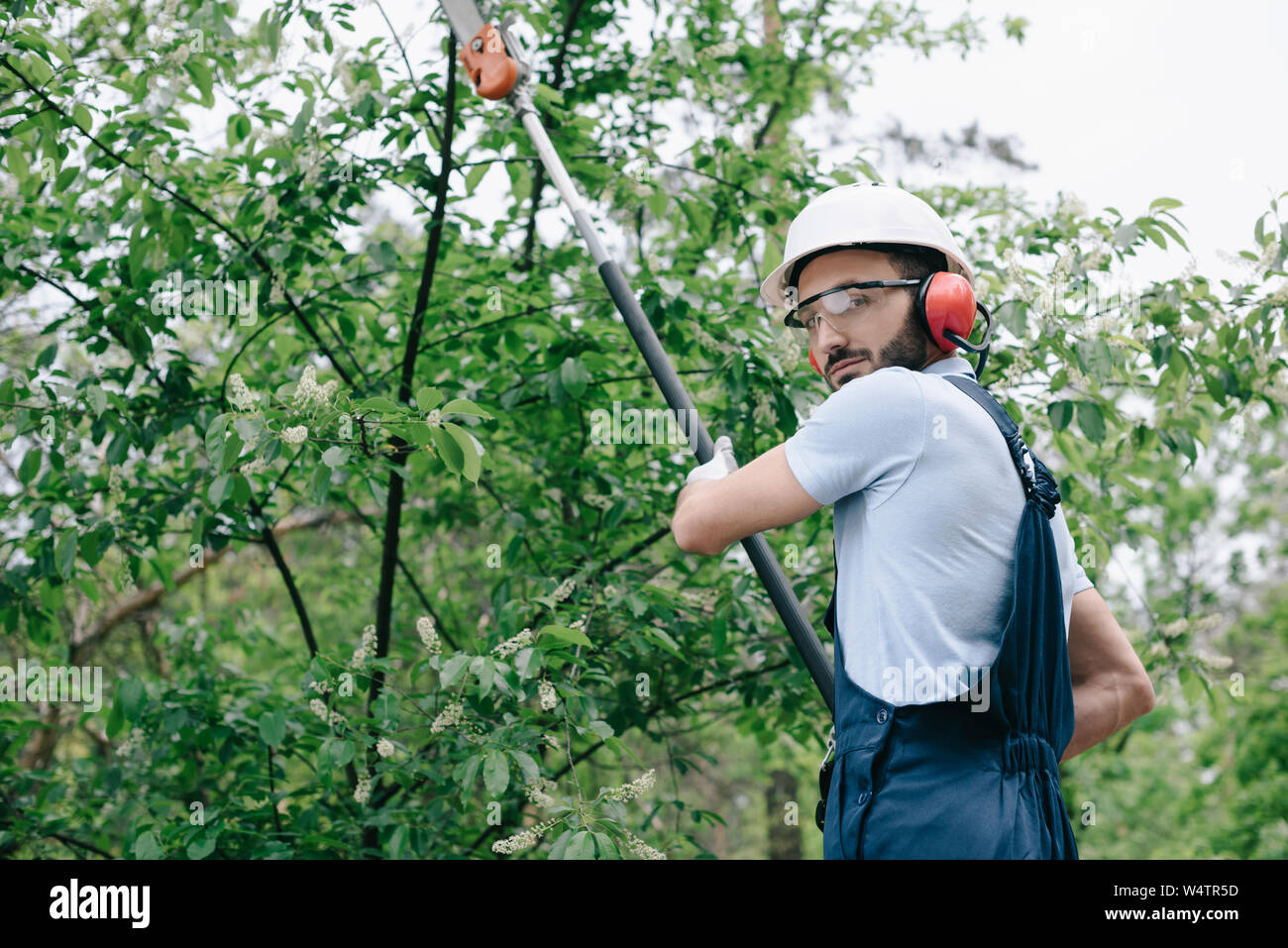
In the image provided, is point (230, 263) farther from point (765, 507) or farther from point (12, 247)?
point (765, 507)

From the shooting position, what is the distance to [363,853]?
130 inches

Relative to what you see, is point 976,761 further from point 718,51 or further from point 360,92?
point 718,51

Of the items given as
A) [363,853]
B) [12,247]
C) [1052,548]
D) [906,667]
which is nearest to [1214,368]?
[1052,548]

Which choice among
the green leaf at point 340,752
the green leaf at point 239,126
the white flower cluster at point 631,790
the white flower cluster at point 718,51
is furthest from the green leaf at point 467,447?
the white flower cluster at point 718,51

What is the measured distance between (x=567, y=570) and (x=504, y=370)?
87cm

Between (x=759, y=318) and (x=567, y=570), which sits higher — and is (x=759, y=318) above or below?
above

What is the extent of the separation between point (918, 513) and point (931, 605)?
0.16 metres

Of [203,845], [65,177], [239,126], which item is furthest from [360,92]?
[203,845]

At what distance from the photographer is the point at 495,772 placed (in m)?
2.49

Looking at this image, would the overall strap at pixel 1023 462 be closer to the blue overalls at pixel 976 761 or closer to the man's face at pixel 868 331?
the blue overalls at pixel 976 761

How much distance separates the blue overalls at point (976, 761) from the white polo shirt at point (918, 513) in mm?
42

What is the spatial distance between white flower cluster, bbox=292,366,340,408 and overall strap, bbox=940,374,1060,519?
4.91 feet

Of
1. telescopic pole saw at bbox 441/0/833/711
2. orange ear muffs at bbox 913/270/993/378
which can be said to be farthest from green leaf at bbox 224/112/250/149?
orange ear muffs at bbox 913/270/993/378

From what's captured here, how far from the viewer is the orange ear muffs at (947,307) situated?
2.03 metres
